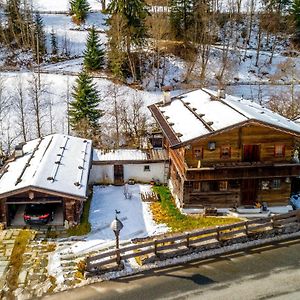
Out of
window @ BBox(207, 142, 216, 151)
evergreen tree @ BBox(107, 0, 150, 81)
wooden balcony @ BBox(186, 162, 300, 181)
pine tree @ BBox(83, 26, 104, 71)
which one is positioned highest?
evergreen tree @ BBox(107, 0, 150, 81)

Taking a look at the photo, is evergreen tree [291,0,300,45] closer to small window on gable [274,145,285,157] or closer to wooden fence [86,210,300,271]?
small window on gable [274,145,285,157]

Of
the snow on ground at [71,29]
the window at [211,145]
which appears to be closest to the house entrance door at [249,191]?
the window at [211,145]

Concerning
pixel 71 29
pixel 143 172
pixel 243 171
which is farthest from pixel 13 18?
pixel 243 171

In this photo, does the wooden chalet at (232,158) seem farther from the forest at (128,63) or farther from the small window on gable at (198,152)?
the forest at (128,63)

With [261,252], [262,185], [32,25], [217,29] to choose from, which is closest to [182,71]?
[217,29]

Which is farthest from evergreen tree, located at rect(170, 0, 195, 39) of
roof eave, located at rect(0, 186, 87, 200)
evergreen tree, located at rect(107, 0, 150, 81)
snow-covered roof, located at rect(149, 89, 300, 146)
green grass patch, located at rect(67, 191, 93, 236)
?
roof eave, located at rect(0, 186, 87, 200)

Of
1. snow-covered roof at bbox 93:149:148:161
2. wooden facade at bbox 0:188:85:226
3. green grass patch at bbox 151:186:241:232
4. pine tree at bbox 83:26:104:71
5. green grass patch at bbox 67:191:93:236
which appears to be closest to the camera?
wooden facade at bbox 0:188:85:226
